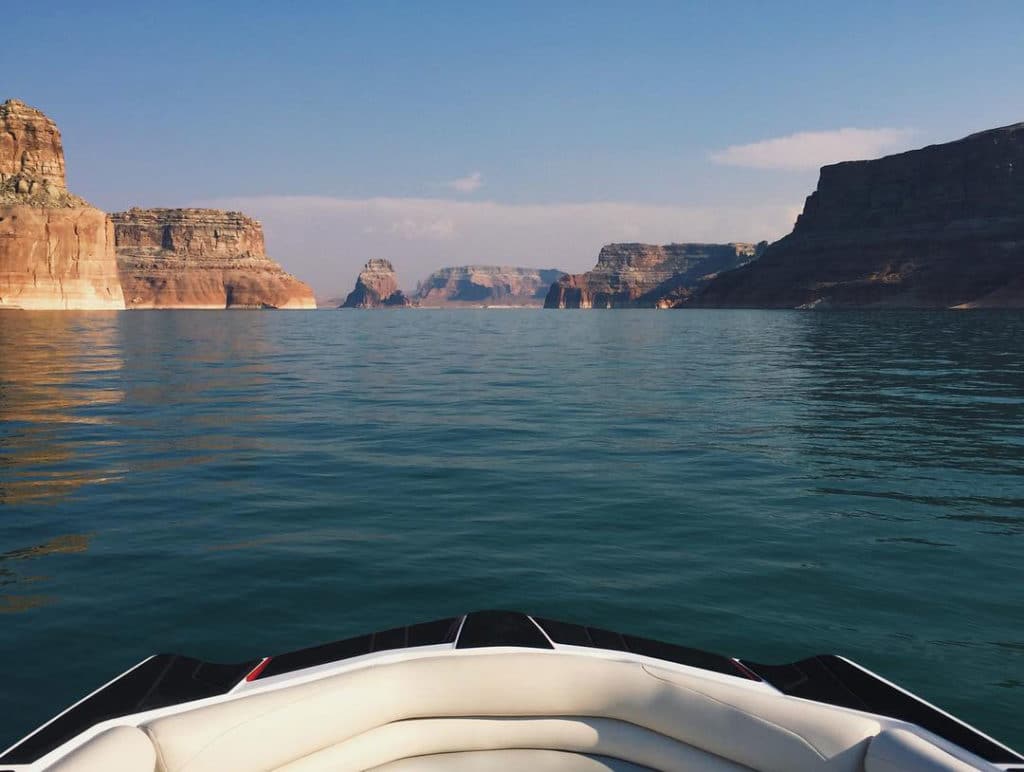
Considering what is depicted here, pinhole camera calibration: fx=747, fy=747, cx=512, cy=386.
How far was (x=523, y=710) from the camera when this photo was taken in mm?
3688

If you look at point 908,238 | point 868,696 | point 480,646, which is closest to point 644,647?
point 480,646

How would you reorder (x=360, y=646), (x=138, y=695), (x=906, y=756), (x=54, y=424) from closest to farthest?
(x=906, y=756), (x=138, y=695), (x=360, y=646), (x=54, y=424)

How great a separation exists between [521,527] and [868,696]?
17.9ft

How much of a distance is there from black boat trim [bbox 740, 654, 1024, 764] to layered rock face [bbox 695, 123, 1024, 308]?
129006 mm

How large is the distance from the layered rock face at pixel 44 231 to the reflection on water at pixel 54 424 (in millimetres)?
90956

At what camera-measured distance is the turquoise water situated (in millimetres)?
5945

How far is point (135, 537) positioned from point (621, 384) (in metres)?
17.3

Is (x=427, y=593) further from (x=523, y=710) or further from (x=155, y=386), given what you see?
(x=155, y=386)

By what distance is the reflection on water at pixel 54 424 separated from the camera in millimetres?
11141

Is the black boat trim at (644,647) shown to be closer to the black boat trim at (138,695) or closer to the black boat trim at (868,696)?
the black boat trim at (868,696)

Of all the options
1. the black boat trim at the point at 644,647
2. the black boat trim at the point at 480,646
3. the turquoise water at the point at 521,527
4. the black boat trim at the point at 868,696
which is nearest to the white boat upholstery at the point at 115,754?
the black boat trim at the point at 480,646

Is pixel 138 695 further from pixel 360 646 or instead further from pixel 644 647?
pixel 644 647

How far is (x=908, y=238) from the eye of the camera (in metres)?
144

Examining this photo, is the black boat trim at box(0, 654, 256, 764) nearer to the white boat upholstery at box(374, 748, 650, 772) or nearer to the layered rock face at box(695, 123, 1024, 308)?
the white boat upholstery at box(374, 748, 650, 772)
